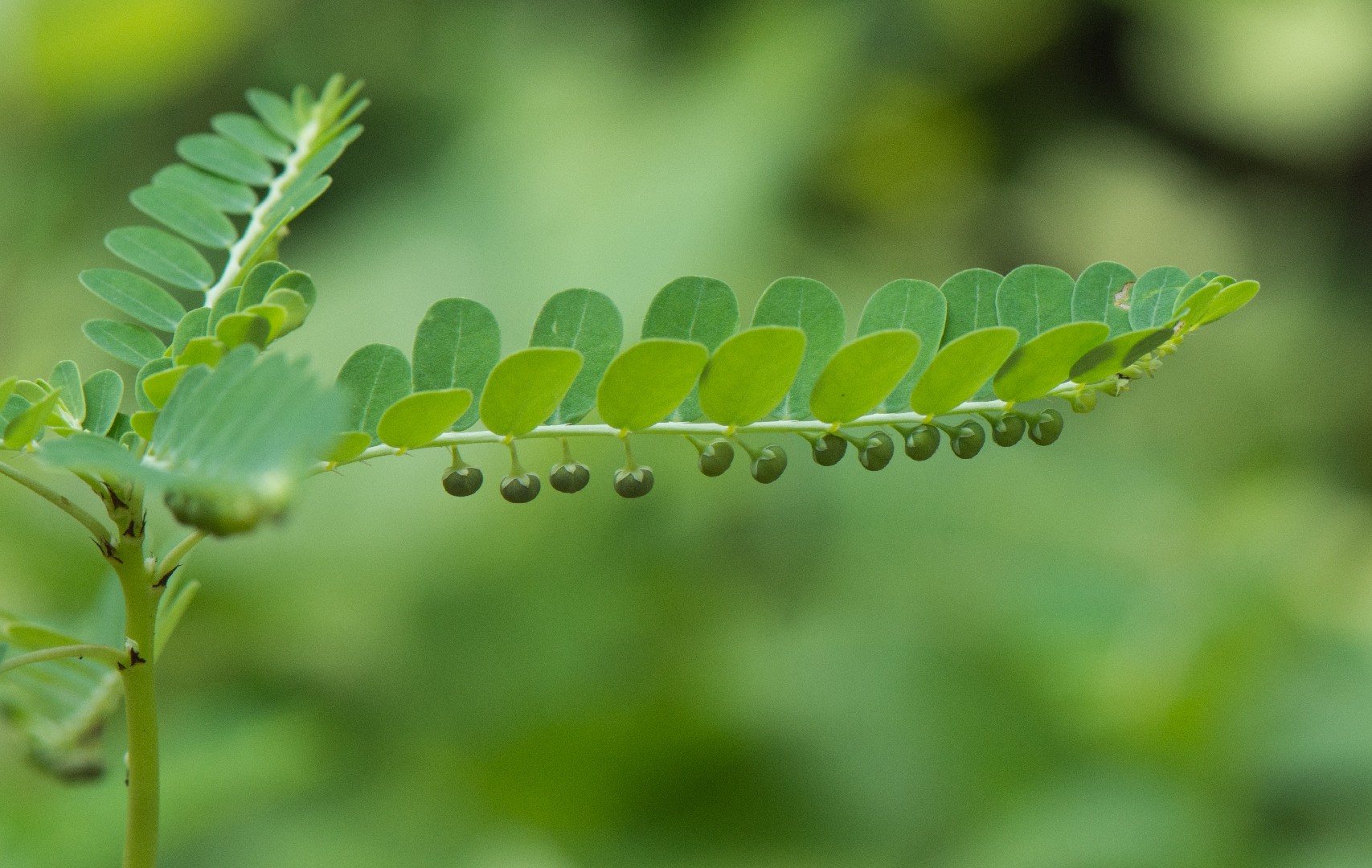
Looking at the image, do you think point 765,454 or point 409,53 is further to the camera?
point 409,53

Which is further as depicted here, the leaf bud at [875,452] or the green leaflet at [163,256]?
the green leaflet at [163,256]

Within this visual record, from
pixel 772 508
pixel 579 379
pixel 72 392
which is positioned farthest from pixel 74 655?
pixel 772 508

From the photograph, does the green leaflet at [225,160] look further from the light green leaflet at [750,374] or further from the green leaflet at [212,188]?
the light green leaflet at [750,374]

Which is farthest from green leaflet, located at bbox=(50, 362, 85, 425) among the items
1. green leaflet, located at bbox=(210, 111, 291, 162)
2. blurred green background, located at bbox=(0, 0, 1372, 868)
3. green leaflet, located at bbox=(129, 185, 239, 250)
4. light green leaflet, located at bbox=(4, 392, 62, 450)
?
blurred green background, located at bbox=(0, 0, 1372, 868)

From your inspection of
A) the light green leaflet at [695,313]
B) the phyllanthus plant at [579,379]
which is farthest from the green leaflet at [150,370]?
the light green leaflet at [695,313]

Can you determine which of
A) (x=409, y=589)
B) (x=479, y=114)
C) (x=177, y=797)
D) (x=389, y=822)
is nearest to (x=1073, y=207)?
(x=479, y=114)

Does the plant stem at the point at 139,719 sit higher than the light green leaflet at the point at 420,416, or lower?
lower

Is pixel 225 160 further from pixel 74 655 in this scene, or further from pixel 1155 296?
pixel 1155 296

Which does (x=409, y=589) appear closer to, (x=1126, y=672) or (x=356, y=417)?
(x=1126, y=672)
